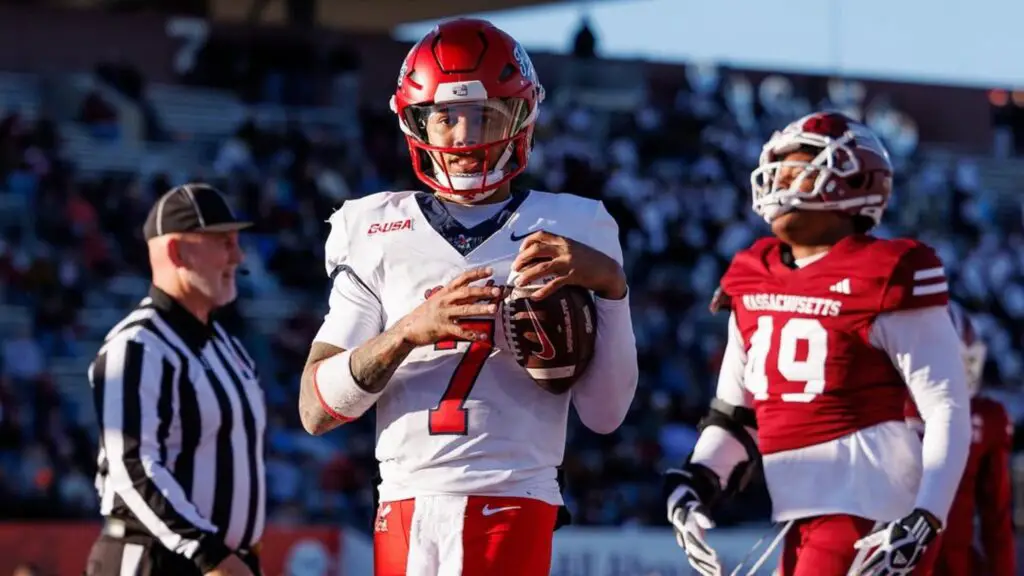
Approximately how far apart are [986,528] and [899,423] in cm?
229

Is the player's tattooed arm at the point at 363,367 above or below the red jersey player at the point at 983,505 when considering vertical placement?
above

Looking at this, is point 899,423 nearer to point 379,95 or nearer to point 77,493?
point 77,493

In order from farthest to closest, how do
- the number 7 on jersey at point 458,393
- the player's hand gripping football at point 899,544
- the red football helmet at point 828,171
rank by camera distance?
the red football helmet at point 828,171
the player's hand gripping football at point 899,544
the number 7 on jersey at point 458,393

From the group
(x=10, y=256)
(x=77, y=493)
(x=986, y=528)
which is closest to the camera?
(x=986, y=528)

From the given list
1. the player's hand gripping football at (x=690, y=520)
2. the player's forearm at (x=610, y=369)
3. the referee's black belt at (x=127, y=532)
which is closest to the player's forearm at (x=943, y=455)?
Result: the player's hand gripping football at (x=690, y=520)

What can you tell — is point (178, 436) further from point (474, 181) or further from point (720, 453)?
point (474, 181)

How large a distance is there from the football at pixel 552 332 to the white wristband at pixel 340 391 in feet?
1.11

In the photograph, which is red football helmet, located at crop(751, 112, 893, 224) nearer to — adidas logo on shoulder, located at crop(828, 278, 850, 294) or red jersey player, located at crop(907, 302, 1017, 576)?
adidas logo on shoulder, located at crop(828, 278, 850, 294)

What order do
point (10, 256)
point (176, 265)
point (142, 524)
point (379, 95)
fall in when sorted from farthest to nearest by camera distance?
1. point (379, 95)
2. point (10, 256)
3. point (176, 265)
4. point (142, 524)

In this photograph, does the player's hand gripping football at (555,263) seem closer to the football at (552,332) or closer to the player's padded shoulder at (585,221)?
the football at (552,332)

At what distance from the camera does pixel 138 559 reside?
16.3 ft

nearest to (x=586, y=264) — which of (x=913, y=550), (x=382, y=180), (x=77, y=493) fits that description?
(x=913, y=550)

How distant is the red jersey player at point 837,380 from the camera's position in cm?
424

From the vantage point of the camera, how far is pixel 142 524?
16.1 ft
